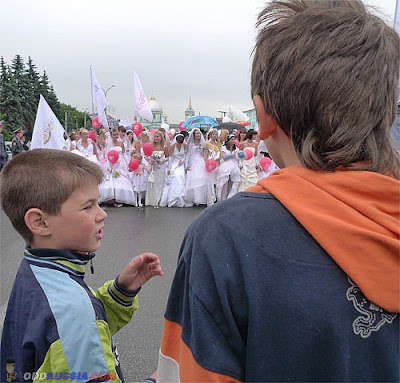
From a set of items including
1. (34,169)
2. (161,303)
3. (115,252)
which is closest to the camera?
(34,169)

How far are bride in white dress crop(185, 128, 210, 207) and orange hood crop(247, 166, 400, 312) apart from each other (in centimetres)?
875

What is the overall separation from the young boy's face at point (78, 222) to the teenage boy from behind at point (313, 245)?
0.79 meters

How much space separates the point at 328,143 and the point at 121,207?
28.8ft

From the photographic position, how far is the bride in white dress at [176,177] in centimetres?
948

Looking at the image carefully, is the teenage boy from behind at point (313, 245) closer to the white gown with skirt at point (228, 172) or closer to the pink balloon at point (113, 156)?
the white gown with skirt at point (228, 172)

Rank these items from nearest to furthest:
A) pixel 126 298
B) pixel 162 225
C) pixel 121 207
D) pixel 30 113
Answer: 1. pixel 126 298
2. pixel 162 225
3. pixel 121 207
4. pixel 30 113

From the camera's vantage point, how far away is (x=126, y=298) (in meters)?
1.70

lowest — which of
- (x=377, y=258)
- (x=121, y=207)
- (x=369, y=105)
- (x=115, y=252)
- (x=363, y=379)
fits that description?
(x=121, y=207)

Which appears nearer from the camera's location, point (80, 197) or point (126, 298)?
point (80, 197)

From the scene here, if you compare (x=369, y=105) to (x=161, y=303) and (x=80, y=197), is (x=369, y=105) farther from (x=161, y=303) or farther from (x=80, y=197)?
(x=161, y=303)

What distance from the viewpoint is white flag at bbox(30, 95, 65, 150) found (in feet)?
27.0

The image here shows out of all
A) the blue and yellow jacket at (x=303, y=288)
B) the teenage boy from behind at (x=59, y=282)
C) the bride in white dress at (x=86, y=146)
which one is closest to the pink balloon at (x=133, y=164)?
the bride in white dress at (x=86, y=146)

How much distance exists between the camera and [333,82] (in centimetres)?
81

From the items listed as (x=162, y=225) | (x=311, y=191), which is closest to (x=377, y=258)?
(x=311, y=191)
